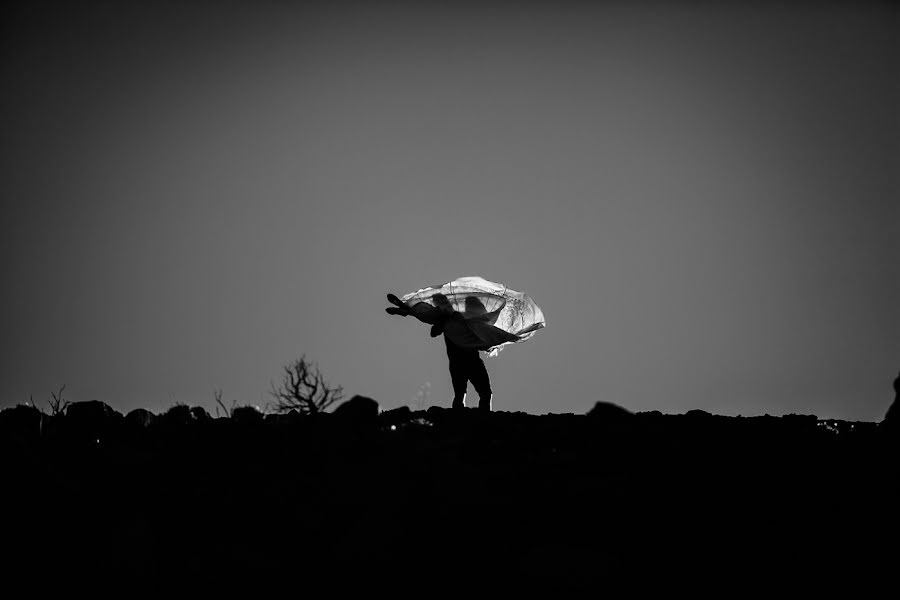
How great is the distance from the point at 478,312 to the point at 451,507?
6.61m

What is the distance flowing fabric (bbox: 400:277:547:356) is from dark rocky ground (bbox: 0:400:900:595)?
13.8 feet

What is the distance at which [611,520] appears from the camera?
435 centimetres

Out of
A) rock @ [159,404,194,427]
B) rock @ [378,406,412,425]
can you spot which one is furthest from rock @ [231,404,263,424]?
rock @ [378,406,412,425]

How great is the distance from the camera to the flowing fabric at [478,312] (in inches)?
410

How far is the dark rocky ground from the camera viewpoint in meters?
3.67

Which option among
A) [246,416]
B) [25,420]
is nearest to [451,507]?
[246,416]

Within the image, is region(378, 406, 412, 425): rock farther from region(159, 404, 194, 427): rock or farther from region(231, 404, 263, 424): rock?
region(159, 404, 194, 427): rock

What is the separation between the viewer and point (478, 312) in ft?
34.9

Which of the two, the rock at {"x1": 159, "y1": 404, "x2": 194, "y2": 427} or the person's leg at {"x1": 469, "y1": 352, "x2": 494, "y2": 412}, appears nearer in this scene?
the rock at {"x1": 159, "y1": 404, "x2": 194, "y2": 427}

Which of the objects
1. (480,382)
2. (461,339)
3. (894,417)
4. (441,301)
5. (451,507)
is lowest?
(451,507)

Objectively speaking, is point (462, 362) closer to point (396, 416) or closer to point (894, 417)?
point (396, 416)

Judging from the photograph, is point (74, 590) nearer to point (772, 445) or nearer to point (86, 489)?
point (86, 489)

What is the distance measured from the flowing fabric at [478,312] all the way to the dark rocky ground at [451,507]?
4205 mm

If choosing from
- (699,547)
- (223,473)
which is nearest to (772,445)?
(699,547)
